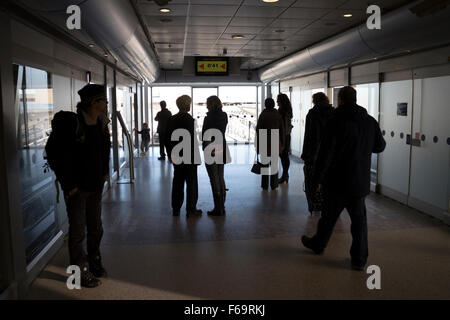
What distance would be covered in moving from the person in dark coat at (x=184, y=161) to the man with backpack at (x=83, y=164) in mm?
1687

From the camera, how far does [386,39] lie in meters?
5.02

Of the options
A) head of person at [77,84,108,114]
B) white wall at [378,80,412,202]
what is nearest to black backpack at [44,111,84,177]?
head of person at [77,84,108,114]

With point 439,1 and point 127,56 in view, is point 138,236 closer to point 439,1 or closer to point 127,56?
point 127,56

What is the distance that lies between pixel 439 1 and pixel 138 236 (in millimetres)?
3756

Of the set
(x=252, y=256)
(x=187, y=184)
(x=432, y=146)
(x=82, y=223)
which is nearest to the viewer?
(x=82, y=223)

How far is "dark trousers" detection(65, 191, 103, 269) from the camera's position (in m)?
3.34

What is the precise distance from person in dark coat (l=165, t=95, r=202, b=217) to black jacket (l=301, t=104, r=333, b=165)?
1.37 meters

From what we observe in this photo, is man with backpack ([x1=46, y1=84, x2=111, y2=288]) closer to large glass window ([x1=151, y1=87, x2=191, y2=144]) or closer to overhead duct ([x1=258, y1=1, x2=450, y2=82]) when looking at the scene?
overhead duct ([x1=258, y1=1, x2=450, y2=82])

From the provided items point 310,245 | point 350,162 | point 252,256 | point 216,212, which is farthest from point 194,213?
point 350,162

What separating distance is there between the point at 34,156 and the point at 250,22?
147 inches

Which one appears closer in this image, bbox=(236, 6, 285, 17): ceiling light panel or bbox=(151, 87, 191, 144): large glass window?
bbox=(236, 6, 285, 17): ceiling light panel

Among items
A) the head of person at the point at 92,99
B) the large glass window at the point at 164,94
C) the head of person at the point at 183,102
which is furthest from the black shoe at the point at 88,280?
the large glass window at the point at 164,94

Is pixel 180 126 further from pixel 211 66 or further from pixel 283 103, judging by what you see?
pixel 211 66

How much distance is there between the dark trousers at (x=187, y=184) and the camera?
212 inches
